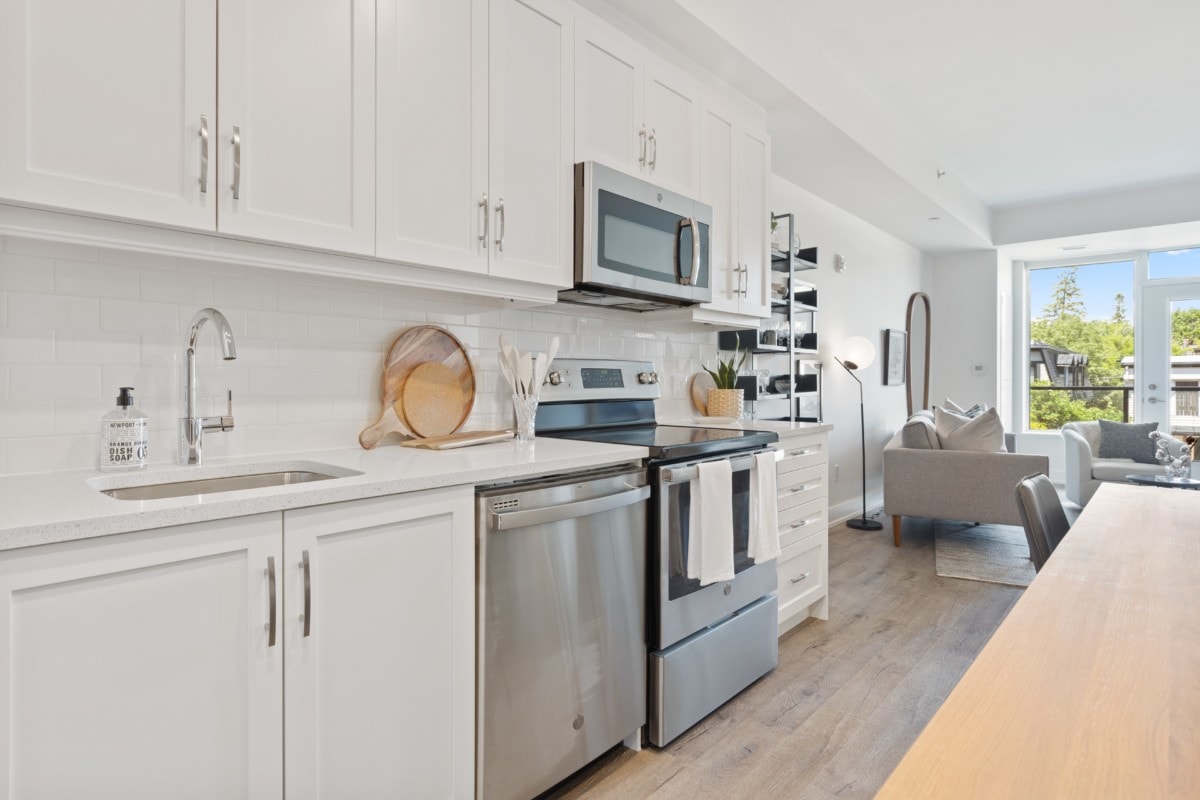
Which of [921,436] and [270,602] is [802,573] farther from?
[270,602]

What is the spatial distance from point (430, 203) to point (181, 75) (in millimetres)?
621

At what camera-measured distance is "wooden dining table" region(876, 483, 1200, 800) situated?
0.56 meters

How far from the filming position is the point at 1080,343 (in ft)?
23.2

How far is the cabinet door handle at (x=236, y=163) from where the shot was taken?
146cm

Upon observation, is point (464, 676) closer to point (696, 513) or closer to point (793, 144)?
point (696, 513)

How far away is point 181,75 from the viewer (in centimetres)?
139

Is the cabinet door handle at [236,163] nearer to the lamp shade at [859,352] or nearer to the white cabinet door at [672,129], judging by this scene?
the white cabinet door at [672,129]

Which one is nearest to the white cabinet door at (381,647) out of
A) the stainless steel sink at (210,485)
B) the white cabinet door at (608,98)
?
the stainless steel sink at (210,485)

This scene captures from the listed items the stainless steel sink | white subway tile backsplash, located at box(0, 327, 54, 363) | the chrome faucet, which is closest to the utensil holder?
the stainless steel sink

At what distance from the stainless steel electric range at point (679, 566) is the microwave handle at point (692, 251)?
461 mm

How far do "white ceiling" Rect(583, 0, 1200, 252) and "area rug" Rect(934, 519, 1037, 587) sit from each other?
2.43m

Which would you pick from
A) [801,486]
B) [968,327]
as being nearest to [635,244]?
[801,486]

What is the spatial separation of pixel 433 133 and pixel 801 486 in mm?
2075

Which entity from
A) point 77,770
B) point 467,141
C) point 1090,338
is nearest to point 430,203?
point 467,141
